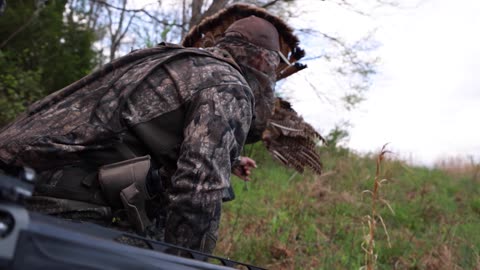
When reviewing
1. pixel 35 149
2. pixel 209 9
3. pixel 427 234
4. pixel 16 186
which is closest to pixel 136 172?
pixel 35 149

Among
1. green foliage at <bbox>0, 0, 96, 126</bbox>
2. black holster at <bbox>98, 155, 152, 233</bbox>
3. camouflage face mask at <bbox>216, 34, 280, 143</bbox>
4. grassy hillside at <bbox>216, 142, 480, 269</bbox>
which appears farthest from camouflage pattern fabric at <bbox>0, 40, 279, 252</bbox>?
green foliage at <bbox>0, 0, 96, 126</bbox>

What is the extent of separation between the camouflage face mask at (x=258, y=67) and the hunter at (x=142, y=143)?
380 millimetres

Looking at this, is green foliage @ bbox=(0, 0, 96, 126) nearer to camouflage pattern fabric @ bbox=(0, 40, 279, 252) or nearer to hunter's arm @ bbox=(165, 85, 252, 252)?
camouflage pattern fabric @ bbox=(0, 40, 279, 252)

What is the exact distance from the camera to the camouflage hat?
3.39 m

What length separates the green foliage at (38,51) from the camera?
1250cm

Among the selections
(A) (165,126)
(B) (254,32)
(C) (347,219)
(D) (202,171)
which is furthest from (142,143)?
(C) (347,219)

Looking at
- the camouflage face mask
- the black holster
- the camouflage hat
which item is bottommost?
the black holster

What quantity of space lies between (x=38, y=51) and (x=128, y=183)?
1288cm

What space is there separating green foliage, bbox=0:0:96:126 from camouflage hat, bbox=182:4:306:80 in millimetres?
8951

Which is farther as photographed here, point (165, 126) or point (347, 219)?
point (347, 219)

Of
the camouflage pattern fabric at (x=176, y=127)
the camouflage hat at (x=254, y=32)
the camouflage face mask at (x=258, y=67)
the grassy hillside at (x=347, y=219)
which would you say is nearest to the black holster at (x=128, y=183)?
the camouflage pattern fabric at (x=176, y=127)

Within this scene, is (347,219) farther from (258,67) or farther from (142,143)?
(142,143)

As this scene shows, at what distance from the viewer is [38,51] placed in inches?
576

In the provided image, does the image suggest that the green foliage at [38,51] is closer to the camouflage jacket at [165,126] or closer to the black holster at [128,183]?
the camouflage jacket at [165,126]
